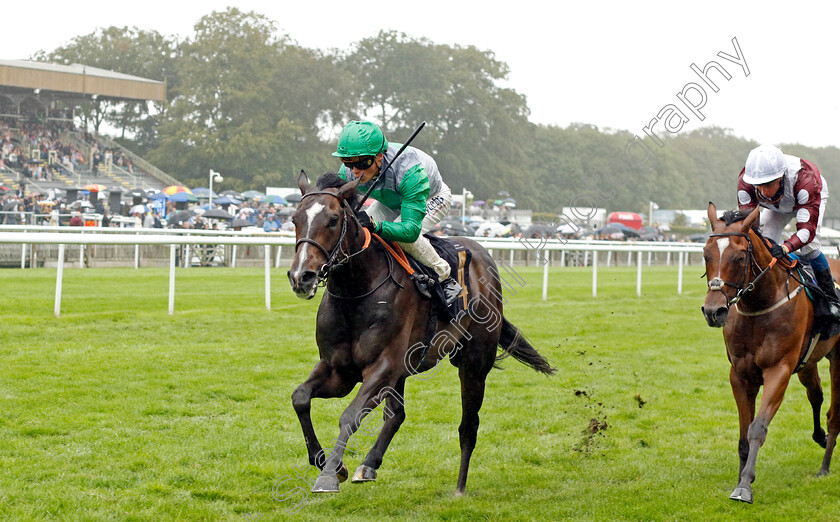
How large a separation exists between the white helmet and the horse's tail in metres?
1.50

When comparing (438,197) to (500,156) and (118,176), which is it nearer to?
(118,176)

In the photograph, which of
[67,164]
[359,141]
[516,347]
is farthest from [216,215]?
[359,141]

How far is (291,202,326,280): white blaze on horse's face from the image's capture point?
3.18 meters

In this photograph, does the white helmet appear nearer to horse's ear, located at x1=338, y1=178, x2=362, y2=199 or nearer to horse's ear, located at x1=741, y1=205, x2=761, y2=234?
horse's ear, located at x1=741, y1=205, x2=761, y2=234

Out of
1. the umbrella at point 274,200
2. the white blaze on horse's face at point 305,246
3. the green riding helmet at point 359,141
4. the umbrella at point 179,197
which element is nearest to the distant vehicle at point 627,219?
the umbrella at point 274,200

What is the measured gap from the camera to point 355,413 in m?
3.43

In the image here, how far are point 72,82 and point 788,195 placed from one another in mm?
34778

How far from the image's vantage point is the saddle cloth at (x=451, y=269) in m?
4.13

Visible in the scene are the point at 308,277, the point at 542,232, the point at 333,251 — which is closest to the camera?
the point at 308,277

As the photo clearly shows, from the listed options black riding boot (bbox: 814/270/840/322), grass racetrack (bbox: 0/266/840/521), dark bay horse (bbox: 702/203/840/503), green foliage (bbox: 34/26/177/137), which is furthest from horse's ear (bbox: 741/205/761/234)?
green foliage (bbox: 34/26/177/137)

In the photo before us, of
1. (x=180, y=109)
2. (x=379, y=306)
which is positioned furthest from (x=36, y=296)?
(x=180, y=109)

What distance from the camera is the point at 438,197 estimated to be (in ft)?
15.0

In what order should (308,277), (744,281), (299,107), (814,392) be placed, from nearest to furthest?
1. (308,277)
2. (744,281)
3. (814,392)
4. (299,107)

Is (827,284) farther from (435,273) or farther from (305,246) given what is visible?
(305,246)
